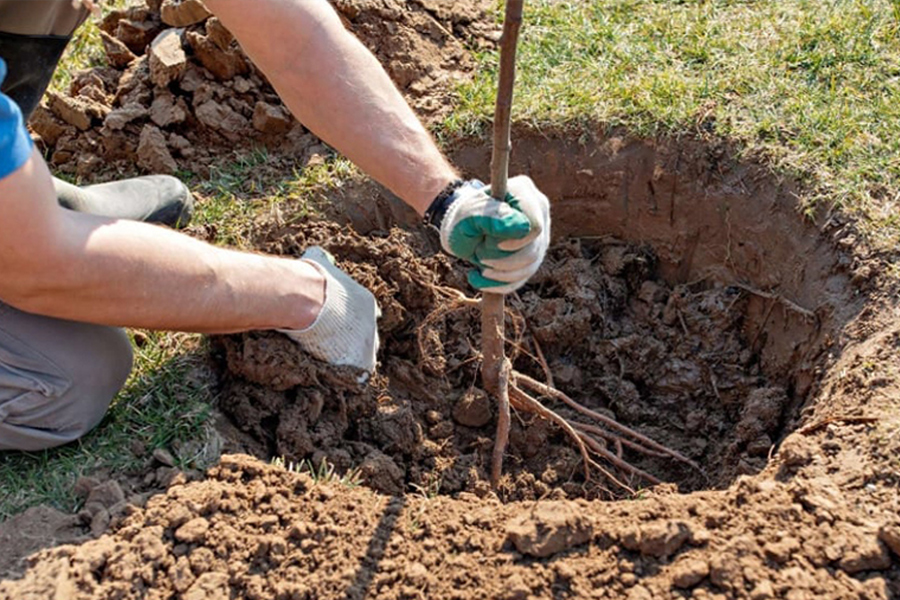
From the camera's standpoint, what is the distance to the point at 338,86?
2.74 meters

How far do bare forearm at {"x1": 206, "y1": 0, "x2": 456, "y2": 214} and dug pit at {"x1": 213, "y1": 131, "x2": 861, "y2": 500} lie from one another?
427 millimetres

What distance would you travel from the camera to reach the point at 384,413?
284 cm

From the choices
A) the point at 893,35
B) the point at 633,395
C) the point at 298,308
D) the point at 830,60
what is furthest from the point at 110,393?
the point at 893,35

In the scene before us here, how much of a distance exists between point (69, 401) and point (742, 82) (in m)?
2.36

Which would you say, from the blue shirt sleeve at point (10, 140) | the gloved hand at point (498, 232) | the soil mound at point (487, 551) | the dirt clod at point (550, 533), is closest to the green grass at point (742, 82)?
the gloved hand at point (498, 232)

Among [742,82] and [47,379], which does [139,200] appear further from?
[742,82]

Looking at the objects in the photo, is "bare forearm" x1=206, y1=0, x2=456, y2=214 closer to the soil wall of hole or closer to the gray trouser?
the soil wall of hole

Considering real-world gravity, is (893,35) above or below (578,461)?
above

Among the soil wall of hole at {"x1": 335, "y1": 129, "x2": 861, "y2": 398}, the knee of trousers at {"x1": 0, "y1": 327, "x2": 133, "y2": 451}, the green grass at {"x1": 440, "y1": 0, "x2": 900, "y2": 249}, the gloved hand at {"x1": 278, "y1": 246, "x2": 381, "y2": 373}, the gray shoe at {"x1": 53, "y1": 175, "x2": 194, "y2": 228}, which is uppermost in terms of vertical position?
the green grass at {"x1": 440, "y1": 0, "x2": 900, "y2": 249}

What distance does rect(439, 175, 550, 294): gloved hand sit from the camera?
2.38 m

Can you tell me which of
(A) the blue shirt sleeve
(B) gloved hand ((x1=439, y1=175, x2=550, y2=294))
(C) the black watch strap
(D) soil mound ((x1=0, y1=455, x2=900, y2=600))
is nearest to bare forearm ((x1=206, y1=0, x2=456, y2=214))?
(C) the black watch strap

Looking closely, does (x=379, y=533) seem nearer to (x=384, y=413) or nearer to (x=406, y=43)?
A: (x=384, y=413)

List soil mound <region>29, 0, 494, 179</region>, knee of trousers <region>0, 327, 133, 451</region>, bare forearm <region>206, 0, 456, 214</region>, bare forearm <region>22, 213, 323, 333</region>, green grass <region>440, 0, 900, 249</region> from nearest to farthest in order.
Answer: bare forearm <region>22, 213, 323, 333</region> < knee of trousers <region>0, 327, 133, 451</region> < bare forearm <region>206, 0, 456, 214</region> < green grass <region>440, 0, 900, 249</region> < soil mound <region>29, 0, 494, 179</region>

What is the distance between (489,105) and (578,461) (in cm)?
126
